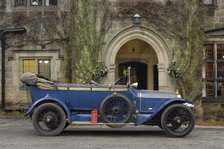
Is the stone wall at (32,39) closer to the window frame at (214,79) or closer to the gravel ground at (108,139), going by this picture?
the gravel ground at (108,139)

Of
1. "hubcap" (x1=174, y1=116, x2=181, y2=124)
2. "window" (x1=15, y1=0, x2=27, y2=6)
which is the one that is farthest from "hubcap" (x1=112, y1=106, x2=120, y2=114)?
"window" (x1=15, y1=0, x2=27, y2=6)

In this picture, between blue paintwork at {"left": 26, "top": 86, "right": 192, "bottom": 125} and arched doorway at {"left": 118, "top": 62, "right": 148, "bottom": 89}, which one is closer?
blue paintwork at {"left": 26, "top": 86, "right": 192, "bottom": 125}

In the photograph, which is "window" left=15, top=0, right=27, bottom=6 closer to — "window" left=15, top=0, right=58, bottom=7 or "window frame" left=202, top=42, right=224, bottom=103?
"window" left=15, top=0, right=58, bottom=7

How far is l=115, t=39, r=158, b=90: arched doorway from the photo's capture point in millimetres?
17594

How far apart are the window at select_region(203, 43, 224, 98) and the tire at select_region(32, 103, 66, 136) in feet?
23.9

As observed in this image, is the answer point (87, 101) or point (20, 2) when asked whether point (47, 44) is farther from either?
point (87, 101)

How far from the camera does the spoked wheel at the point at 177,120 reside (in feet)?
35.1

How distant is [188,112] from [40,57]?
7122mm

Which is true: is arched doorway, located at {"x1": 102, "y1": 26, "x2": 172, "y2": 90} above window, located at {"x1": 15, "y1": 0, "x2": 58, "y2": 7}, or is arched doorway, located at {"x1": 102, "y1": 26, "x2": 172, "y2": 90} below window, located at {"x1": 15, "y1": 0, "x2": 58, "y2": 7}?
below

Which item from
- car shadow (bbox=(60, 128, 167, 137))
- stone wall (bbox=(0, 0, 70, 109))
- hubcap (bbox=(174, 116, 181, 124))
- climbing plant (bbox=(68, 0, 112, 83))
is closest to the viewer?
hubcap (bbox=(174, 116, 181, 124))

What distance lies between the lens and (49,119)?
10625 mm

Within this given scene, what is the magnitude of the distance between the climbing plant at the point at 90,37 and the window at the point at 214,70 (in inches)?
161

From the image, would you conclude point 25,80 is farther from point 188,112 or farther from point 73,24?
point 73,24

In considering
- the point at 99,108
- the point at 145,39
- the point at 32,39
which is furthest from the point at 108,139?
the point at 32,39
